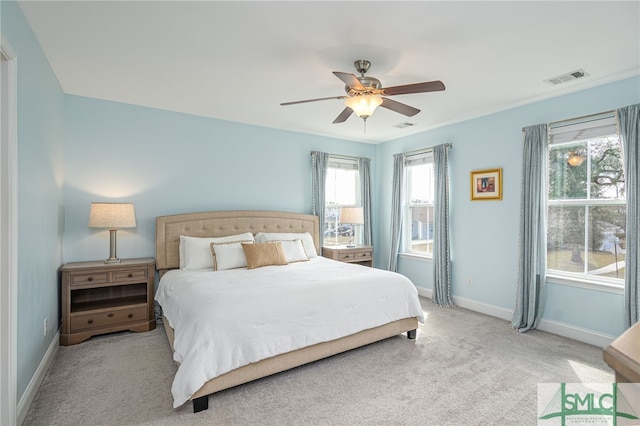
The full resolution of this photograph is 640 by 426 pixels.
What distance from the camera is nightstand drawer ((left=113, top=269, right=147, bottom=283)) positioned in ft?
11.7

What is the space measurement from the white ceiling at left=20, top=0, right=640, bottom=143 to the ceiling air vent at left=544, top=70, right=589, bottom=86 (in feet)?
0.25

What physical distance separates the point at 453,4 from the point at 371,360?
2848mm

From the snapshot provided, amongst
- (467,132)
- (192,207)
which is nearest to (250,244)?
(192,207)

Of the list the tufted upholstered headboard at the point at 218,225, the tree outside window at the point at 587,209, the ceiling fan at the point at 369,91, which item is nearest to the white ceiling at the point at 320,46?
the ceiling fan at the point at 369,91

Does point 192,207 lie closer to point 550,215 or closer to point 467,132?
point 467,132

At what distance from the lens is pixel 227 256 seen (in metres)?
3.83

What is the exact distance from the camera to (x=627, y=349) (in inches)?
34.9

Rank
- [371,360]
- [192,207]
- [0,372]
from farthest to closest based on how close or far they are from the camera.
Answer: [192,207], [371,360], [0,372]

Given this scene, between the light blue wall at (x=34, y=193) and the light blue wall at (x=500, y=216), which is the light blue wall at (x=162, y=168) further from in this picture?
the light blue wall at (x=500, y=216)

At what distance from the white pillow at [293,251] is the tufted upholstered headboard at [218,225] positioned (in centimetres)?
60

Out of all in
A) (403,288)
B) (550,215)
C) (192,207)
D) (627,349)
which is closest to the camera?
(627,349)

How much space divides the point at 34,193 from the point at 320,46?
2482 millimetres

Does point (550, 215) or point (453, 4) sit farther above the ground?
point (453, 4)

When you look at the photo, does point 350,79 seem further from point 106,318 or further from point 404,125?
point 106,318
